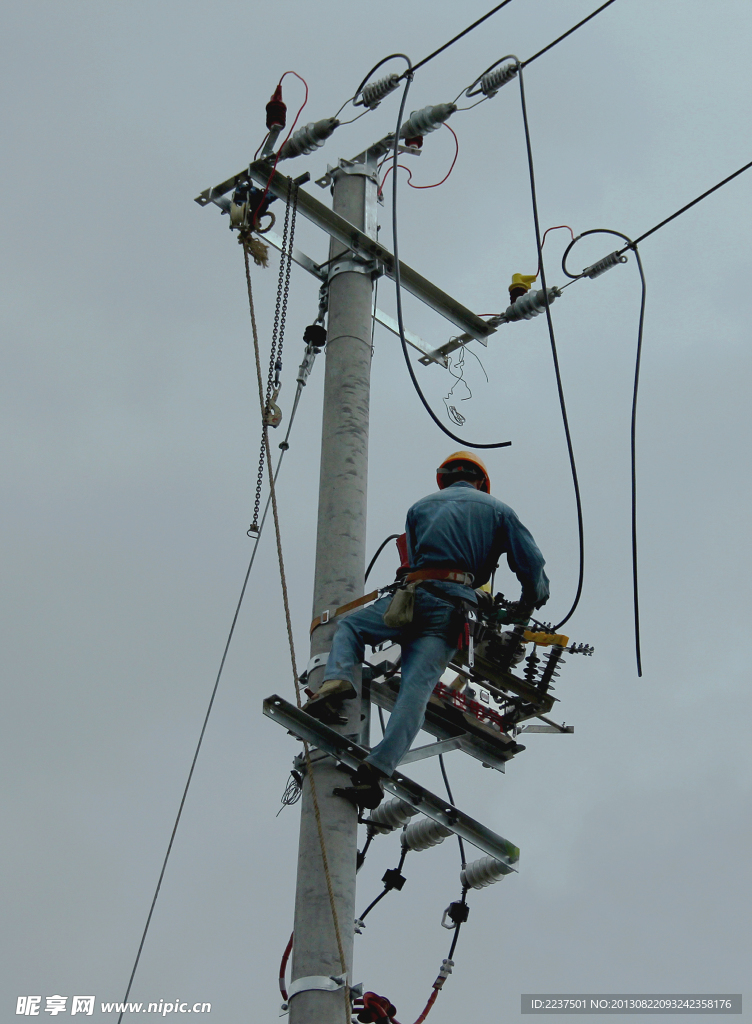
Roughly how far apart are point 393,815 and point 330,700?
32.3 inches

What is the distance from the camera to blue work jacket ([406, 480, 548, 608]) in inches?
263

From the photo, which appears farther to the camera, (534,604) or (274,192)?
(274,192)

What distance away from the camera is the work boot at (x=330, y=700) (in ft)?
19.6

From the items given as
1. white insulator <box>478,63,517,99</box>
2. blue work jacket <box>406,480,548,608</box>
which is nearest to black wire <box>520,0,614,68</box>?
white insulator <box>478,63,517,99</box>

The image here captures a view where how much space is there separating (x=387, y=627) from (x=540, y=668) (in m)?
0.87

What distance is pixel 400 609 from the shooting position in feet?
20.5

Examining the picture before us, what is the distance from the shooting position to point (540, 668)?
262 inches

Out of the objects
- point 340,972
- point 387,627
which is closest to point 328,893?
point 340,972

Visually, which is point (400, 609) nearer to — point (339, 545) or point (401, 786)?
point (339, 545)

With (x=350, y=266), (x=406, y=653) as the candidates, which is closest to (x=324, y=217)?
(x=350, y=266)

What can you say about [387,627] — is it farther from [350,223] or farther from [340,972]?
[350,223]

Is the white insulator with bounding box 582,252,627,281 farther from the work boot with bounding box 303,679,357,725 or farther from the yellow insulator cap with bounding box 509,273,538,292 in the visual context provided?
the work boot with bounding box 303,679,357,725

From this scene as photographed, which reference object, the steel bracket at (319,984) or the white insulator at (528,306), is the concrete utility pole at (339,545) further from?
the white insulator at (528,306)

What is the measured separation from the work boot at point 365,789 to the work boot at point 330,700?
0.33 meters
